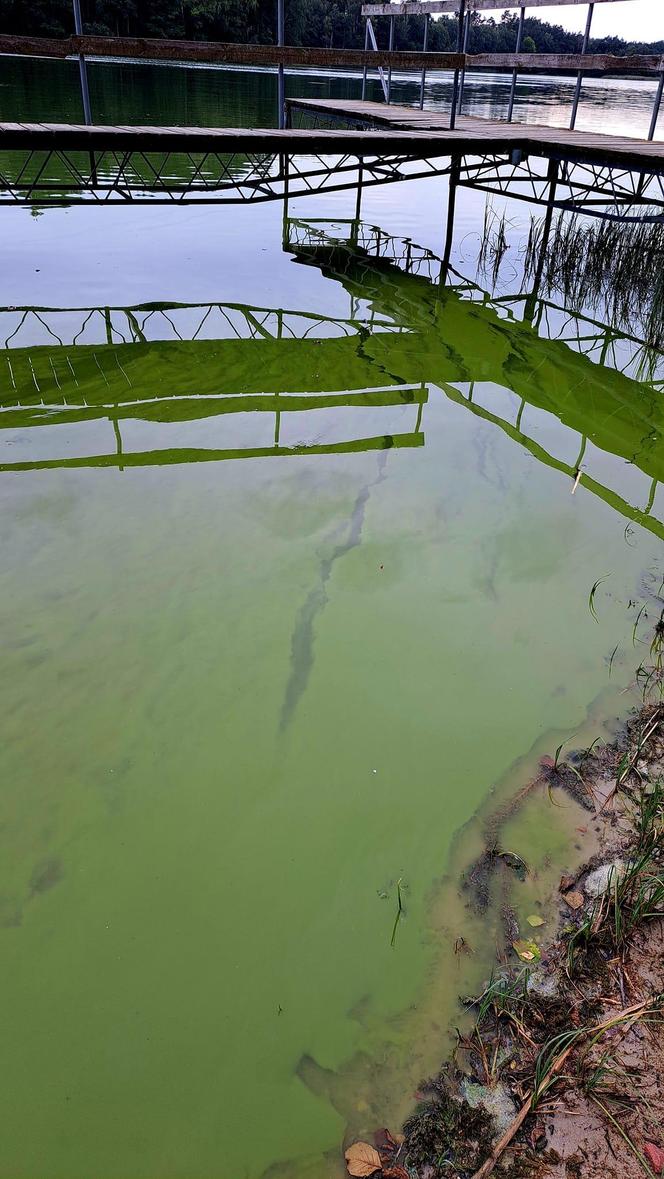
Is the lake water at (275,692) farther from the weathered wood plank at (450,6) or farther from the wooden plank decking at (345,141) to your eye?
the weathered wood plank at (450,6)

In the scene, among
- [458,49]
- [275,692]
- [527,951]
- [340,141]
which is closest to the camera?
[527,951]

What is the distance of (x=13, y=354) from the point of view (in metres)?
5.65

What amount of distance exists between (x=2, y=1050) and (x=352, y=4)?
135 feet

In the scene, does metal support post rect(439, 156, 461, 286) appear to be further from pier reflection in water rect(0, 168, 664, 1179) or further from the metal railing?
pier reflection in water rect(0, 168, 664, 1179)

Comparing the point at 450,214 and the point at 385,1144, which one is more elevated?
the point at 450,214

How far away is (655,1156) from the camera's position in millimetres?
1533

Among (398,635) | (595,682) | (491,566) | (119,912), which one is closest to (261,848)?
(119,912)

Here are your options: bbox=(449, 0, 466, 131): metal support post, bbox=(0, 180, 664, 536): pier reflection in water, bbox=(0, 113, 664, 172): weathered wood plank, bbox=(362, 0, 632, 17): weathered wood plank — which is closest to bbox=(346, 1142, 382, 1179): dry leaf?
bbox=(0, 180, 664, 536): pier reflection in water

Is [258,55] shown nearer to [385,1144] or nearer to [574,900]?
[574,900]

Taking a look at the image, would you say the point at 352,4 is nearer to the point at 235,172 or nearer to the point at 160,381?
the point at 235,172

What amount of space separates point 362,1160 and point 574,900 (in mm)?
841

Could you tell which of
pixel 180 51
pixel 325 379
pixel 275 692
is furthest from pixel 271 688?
pixel 180 51

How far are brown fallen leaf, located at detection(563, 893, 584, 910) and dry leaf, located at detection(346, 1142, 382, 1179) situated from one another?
0.79 metres

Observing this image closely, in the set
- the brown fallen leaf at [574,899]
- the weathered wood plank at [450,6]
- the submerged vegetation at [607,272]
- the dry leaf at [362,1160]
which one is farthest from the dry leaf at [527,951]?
the weathered wood plank at [450,6]
